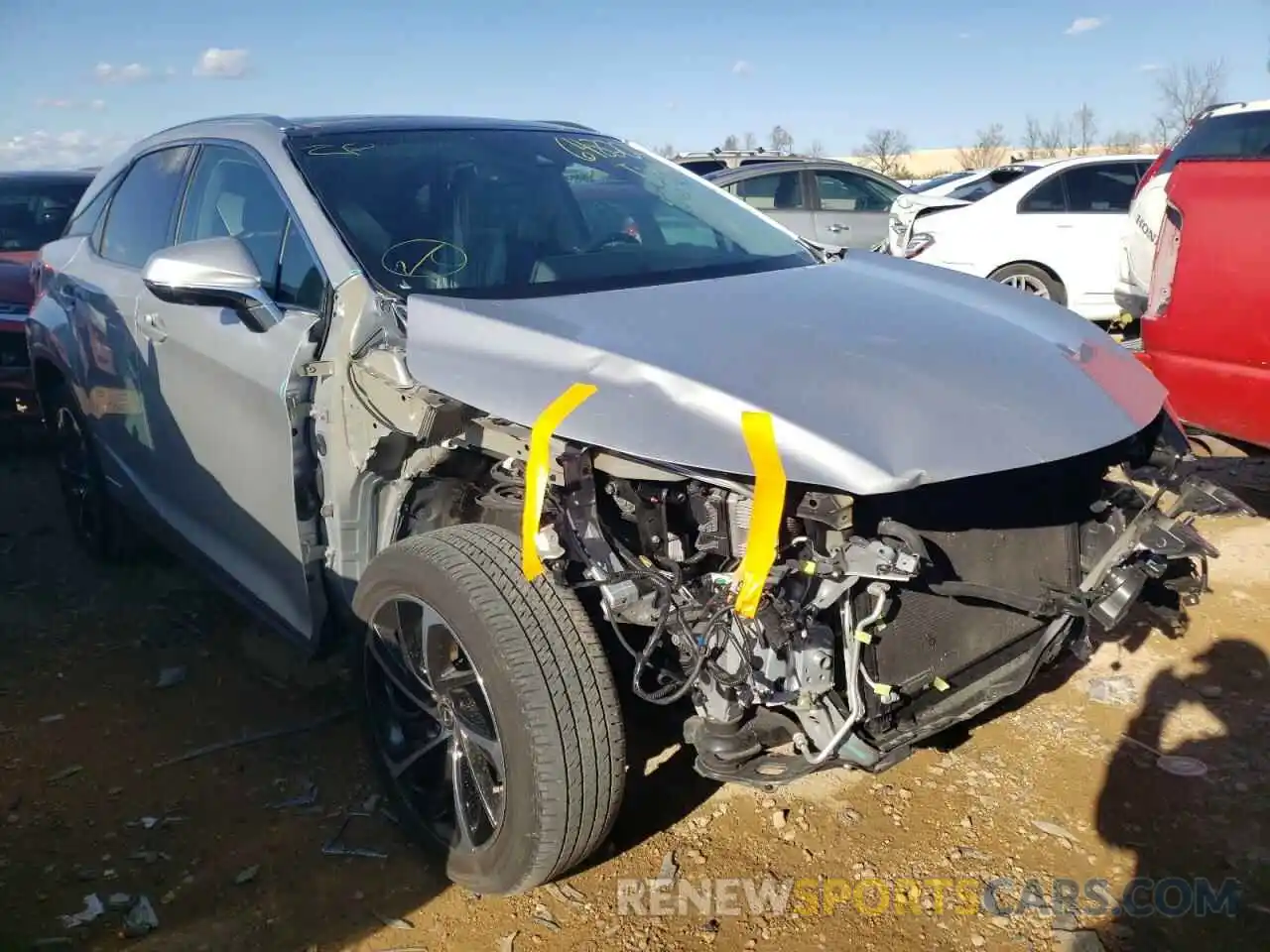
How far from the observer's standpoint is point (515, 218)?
10.4 ft

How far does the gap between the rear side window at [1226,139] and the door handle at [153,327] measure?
4273 millimetres

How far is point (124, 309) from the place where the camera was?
12.4 ft

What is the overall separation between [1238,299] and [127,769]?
171 inches

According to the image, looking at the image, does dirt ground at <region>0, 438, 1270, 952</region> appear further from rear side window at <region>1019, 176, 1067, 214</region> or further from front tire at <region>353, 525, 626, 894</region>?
rear side window at <region>1019, 176, 1067, 214</region>

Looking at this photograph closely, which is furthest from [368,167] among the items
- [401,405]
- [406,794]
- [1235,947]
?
[1235,947]

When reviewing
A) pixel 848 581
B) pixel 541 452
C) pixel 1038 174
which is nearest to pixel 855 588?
pixel 848 581

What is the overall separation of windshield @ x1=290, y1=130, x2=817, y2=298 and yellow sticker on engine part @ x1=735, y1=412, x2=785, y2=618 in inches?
39.0

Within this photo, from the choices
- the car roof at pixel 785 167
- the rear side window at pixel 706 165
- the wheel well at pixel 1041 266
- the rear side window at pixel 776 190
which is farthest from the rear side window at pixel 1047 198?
the rear side window at pixel 706 165

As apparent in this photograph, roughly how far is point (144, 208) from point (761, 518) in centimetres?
320

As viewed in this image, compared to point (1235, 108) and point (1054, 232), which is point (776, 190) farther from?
point (1235, 108)

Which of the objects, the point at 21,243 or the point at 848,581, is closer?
the point at 848,581

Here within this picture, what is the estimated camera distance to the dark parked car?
628 centimetres

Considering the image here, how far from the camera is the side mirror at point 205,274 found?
276 centimetres

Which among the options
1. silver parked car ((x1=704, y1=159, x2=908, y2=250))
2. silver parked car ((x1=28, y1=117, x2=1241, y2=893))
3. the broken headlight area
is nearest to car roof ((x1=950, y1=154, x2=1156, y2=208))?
silver parked car ((x1=704, y1=159, x2=908, y2=250))
